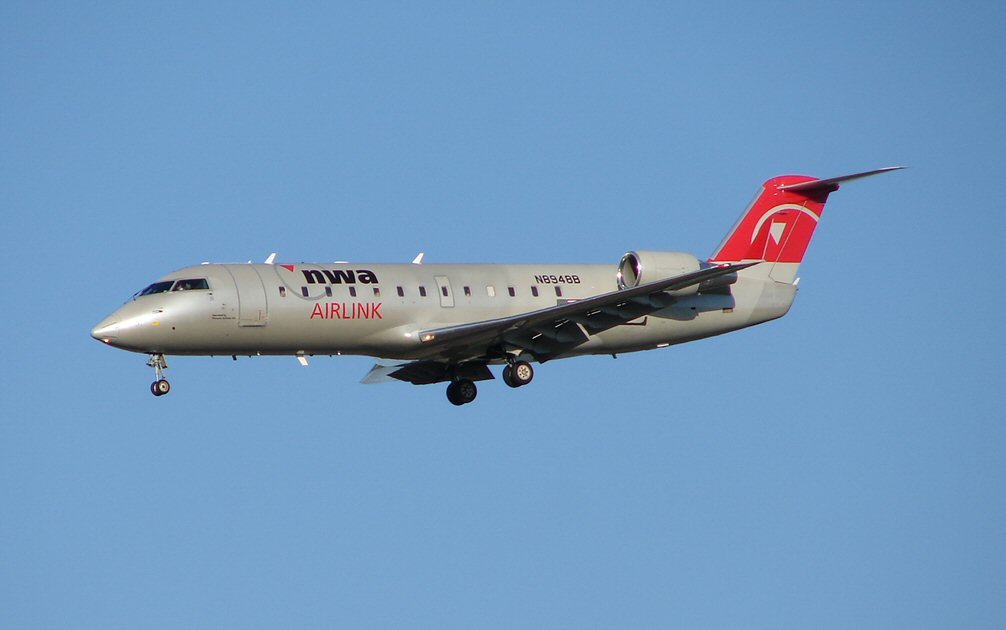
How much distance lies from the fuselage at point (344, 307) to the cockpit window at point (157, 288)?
32mm

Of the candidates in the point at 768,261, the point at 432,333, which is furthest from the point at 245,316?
the point at 768,261

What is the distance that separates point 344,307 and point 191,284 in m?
3.48

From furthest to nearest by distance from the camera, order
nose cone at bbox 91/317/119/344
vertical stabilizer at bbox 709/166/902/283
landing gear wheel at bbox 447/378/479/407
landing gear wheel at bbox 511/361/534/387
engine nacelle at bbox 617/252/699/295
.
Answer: vertical stabilizer at bbox 709/166/902/283, landing gear wheel at bbox 447/378/479/407, engine nacelle at bbox 617/252/699/295, landing gear wheel at bbox 511/361/534/387, nose cone at bbox 91/317/119/344

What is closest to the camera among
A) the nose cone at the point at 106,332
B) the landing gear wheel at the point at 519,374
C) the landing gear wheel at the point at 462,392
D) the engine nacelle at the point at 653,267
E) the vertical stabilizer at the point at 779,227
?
the nose cone at the point at 106,332

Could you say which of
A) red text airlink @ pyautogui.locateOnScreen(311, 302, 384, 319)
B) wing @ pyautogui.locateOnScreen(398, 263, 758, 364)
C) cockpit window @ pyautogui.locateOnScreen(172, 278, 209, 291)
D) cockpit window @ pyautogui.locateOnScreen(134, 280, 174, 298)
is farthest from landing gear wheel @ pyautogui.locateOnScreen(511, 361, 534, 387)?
cockpit window @ pyautogui.locateOnScreen(134, 280, 174, 298)

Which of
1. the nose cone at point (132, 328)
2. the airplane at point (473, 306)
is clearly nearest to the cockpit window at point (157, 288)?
the airplane at point (473, 306)

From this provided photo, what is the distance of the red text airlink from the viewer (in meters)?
34.4

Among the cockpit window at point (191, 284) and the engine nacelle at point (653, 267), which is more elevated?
the engine nacelle at point (653, 267)

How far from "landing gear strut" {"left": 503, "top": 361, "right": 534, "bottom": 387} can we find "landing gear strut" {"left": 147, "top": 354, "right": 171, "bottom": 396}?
8.12m

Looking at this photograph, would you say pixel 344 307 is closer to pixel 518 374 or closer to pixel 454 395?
pixel 518 374

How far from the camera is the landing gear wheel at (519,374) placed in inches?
1435

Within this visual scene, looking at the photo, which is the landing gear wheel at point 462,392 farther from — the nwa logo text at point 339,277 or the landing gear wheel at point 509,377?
the nwa logo text at point 339,277

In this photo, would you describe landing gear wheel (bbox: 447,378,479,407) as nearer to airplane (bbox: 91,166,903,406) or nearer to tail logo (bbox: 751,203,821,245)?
airplane (bbox: 91,166,903,406)

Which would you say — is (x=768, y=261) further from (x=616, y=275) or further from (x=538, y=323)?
(x=538, y=323)
